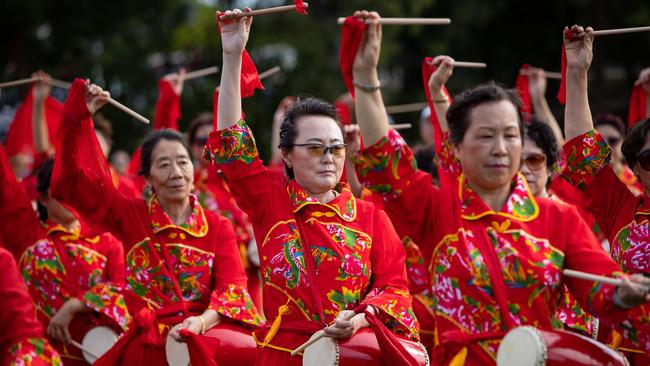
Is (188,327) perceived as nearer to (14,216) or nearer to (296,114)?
(296,114)

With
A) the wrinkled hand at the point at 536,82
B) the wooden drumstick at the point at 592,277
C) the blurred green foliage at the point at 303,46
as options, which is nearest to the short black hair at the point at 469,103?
the wooden drumstick at the point at 592,277

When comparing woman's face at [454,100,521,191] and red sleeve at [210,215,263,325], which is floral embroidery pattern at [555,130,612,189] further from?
red sleeve at [210,215,263,325]

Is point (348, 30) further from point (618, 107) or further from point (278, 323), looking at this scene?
A: point (618, 107)

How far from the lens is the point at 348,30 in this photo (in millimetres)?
4012

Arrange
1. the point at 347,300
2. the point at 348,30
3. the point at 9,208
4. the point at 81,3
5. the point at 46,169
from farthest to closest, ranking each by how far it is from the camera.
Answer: the point at 81,3 → the point at 46,169 → the point at 9,208 → the point at 347,300 → the point at 348,30

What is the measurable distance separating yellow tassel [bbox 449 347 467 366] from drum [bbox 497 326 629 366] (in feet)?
0.76

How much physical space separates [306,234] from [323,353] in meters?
0.52

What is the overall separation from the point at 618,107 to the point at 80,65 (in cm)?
720

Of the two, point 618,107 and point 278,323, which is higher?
point 618,107

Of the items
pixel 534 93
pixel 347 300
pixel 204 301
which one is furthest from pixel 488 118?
pixel 534 93

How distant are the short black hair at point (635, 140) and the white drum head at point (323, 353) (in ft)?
4.84

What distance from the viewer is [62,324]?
615 centimetres

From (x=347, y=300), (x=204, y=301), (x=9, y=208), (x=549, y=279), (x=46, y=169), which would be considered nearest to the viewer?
(x=549, y=279)

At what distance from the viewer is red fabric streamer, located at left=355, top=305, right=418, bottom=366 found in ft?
Answer: 13.5
